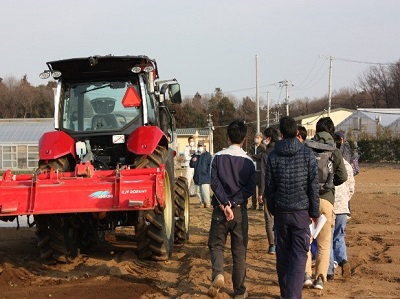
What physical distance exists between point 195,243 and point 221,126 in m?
61.3

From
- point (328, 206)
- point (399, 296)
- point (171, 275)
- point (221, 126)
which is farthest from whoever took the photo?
point (221, 126)

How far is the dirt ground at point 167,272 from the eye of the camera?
284 inches

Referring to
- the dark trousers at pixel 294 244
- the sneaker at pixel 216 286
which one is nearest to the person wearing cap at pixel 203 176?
the sneaker at pixel 216 286

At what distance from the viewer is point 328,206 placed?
7.36m

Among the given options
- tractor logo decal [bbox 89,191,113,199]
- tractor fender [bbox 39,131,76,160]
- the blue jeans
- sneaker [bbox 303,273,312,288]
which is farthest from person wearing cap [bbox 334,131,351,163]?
tractor fender [bbox 39,131,76,160]

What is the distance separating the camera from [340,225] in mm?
8078

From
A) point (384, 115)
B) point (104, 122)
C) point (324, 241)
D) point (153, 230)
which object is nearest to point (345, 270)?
point (324, 241)

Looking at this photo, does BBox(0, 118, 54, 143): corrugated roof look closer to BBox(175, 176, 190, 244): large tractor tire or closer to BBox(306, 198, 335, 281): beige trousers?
BBox(175, 176, 190, 244): large tractor tire

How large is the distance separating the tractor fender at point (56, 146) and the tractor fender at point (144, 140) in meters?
0.82

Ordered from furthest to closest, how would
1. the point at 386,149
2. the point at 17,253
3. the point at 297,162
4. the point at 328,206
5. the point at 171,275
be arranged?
the point at 386,149 → the point at 17,253 → the point at 171,275 → the point at 328,206 → the point at 297,162

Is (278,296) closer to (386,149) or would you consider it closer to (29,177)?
(29,177)

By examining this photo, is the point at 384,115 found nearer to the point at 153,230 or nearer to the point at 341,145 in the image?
the point at 341,145

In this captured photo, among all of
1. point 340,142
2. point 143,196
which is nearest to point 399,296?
point 340,142

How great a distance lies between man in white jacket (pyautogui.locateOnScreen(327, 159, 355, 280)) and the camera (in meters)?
7.95
